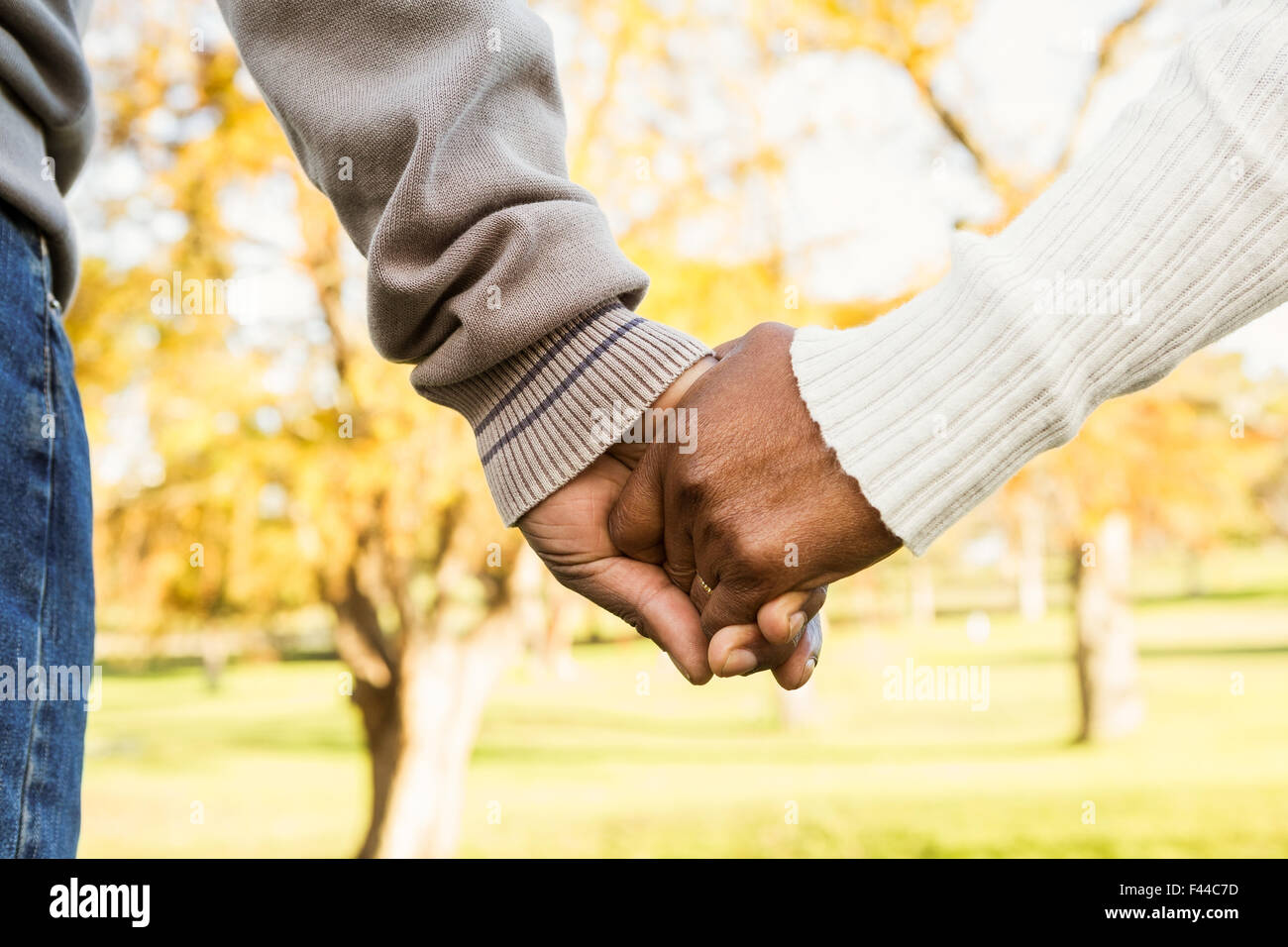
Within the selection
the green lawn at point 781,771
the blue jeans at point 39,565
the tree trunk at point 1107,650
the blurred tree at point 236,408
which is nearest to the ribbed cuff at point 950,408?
the blue jeans at point 39,565

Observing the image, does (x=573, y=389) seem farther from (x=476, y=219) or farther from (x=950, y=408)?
(x=950, y=408)

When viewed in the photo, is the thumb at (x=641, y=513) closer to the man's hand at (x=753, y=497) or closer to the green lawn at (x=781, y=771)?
the man's hand at (x=753, y=497)

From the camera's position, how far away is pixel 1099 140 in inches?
53.7

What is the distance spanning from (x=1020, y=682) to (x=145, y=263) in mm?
20127

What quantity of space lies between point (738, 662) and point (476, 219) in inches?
27.1

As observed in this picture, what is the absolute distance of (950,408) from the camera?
50.5 inches

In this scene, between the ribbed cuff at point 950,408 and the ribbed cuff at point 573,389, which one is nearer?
the ribbed cuff at point 950,408

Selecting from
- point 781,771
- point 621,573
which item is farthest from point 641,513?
point 781,771

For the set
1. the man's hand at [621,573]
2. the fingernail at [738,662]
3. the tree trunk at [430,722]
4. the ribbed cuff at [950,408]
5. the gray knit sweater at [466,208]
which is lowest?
the tree trunk at [430,722]

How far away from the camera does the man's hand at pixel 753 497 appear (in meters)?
1.34

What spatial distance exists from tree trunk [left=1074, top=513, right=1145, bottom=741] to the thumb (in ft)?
40.4

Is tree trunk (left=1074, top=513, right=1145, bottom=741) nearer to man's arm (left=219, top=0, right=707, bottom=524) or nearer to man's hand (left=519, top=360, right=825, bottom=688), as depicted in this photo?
man's hand (left=519, top=360, right=825, bottom=688)

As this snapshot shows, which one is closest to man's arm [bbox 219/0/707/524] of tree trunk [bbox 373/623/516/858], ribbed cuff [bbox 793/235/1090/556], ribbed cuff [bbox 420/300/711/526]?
ribbed cuff [bbox 420/300/711/526]

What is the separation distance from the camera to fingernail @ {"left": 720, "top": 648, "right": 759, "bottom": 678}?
1.44 meters
